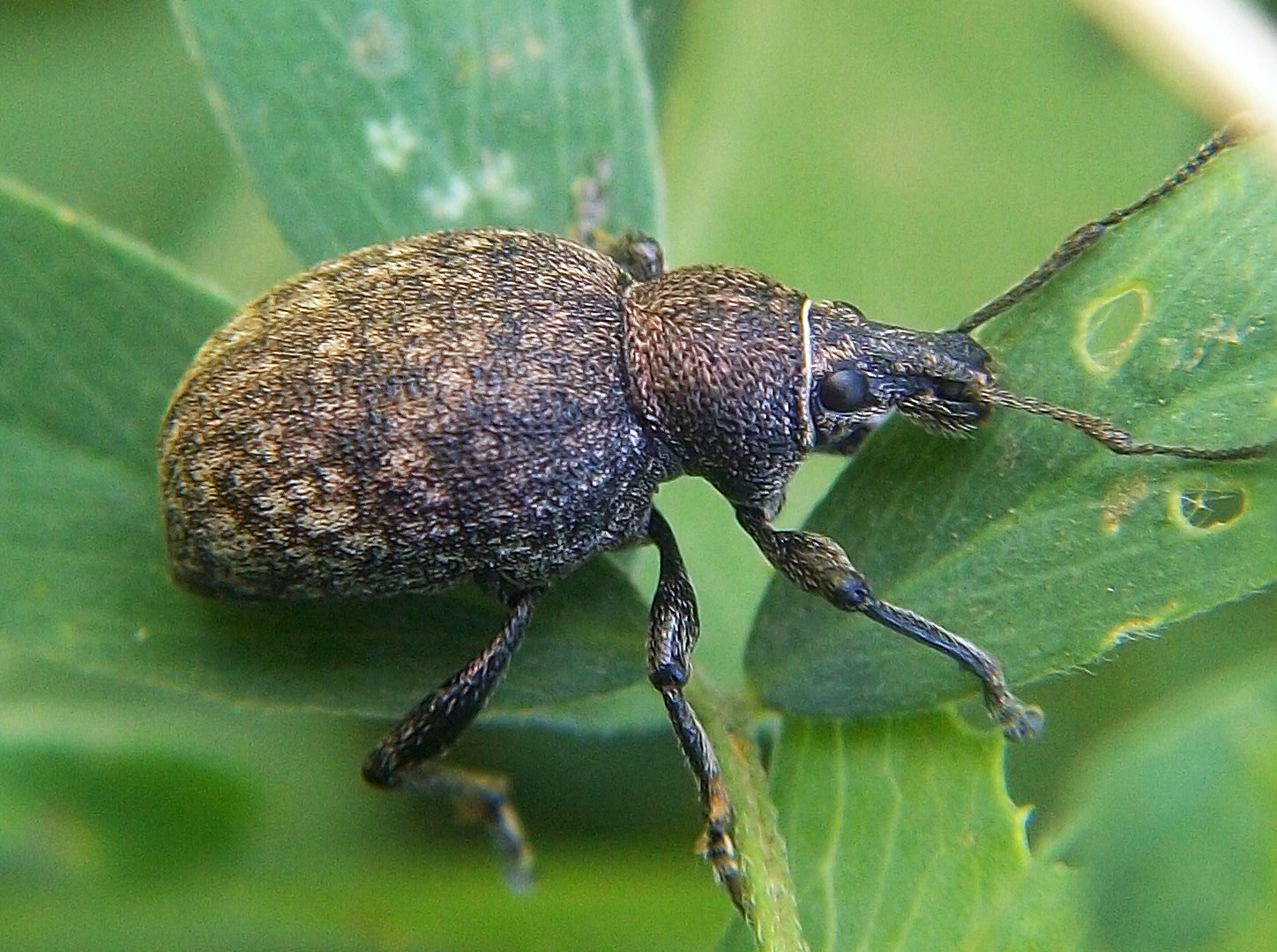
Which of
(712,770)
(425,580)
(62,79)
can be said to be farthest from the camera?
(62,79)

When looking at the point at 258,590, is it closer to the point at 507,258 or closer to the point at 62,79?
the point at 507,258

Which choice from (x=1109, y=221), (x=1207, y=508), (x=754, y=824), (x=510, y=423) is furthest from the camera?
(x=510, y=423)

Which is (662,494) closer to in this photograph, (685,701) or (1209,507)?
(685,701)

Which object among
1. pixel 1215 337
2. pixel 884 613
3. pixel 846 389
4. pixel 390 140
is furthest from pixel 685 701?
pixel 390 140

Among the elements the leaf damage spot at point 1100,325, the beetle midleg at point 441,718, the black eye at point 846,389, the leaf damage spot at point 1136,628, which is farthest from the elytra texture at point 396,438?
the leaf damage spot at point 1136,628

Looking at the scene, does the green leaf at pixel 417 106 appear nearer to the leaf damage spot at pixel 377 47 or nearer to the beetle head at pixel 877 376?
the leaf damage spot at pixel 377 47

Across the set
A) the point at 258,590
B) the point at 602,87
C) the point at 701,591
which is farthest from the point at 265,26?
the point at 701,591
